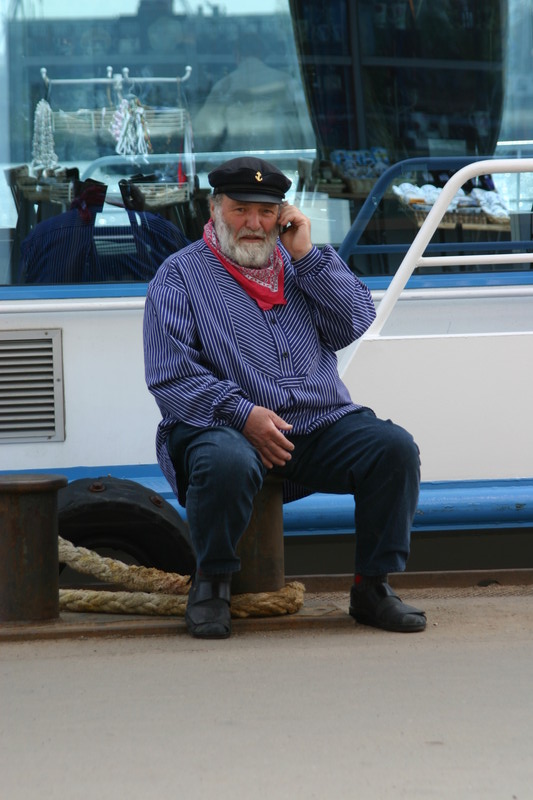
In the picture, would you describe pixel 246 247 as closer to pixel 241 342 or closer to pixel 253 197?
pixel 253 197

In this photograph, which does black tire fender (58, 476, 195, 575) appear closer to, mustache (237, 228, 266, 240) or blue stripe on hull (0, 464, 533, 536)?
blue stripe on hull (0, 464, 533, 536)

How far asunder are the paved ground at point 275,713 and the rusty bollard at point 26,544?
0.12m

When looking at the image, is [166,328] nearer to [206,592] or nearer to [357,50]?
[206,592]

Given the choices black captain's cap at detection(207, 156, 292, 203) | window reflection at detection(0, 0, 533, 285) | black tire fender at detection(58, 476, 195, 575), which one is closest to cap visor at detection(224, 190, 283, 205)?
black captain's cap at detection(207, 156, 292, 203)

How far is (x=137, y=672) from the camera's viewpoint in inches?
120

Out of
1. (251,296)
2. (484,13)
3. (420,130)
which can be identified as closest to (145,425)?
(251,296)

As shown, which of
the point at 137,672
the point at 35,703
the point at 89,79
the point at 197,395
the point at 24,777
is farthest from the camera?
the point at 89,79

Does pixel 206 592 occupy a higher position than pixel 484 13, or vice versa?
pixel 484 13

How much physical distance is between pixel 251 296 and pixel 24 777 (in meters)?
1.51

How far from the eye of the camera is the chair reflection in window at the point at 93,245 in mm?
4250

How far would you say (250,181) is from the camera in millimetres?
3428

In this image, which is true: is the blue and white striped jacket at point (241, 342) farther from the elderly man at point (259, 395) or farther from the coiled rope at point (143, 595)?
the coiled rope at point (143, 595)

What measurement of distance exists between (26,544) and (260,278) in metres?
0.95

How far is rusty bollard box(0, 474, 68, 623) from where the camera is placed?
3395 millimetres
